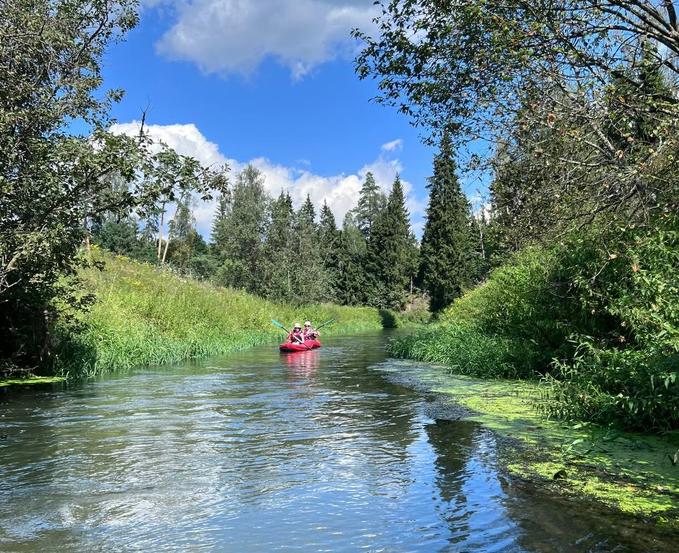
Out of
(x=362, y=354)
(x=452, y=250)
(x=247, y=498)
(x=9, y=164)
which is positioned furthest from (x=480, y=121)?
(x=452, y=250)

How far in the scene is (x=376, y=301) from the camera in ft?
197

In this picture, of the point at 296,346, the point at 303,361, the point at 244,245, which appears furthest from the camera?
the point at 244,245

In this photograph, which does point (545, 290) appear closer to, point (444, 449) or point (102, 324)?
point (444, 449)

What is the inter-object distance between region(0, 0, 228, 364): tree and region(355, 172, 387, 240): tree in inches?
3155

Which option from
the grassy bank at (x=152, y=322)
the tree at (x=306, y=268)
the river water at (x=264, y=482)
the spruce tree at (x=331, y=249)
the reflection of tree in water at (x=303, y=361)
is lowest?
the river water at (x=264, y=482)

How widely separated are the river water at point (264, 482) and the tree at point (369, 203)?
268 ft

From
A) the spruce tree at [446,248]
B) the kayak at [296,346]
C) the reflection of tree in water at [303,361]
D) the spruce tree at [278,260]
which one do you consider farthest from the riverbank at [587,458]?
the spruce tree at [446,248]

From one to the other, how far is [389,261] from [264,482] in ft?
182

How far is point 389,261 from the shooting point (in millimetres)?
61469

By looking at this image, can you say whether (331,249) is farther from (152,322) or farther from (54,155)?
(54,155)

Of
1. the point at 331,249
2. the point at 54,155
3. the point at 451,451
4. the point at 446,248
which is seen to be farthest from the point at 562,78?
the point at 331,249

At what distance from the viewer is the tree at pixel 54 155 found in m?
9.75

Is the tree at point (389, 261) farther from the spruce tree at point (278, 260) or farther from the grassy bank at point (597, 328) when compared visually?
the grassy bank at point (597, 328)

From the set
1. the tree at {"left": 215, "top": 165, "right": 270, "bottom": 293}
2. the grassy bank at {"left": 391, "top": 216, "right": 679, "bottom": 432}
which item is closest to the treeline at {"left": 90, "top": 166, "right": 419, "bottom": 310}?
the tree at {"left": 215, "top": 165, "right": 270, "bottom": 293}
